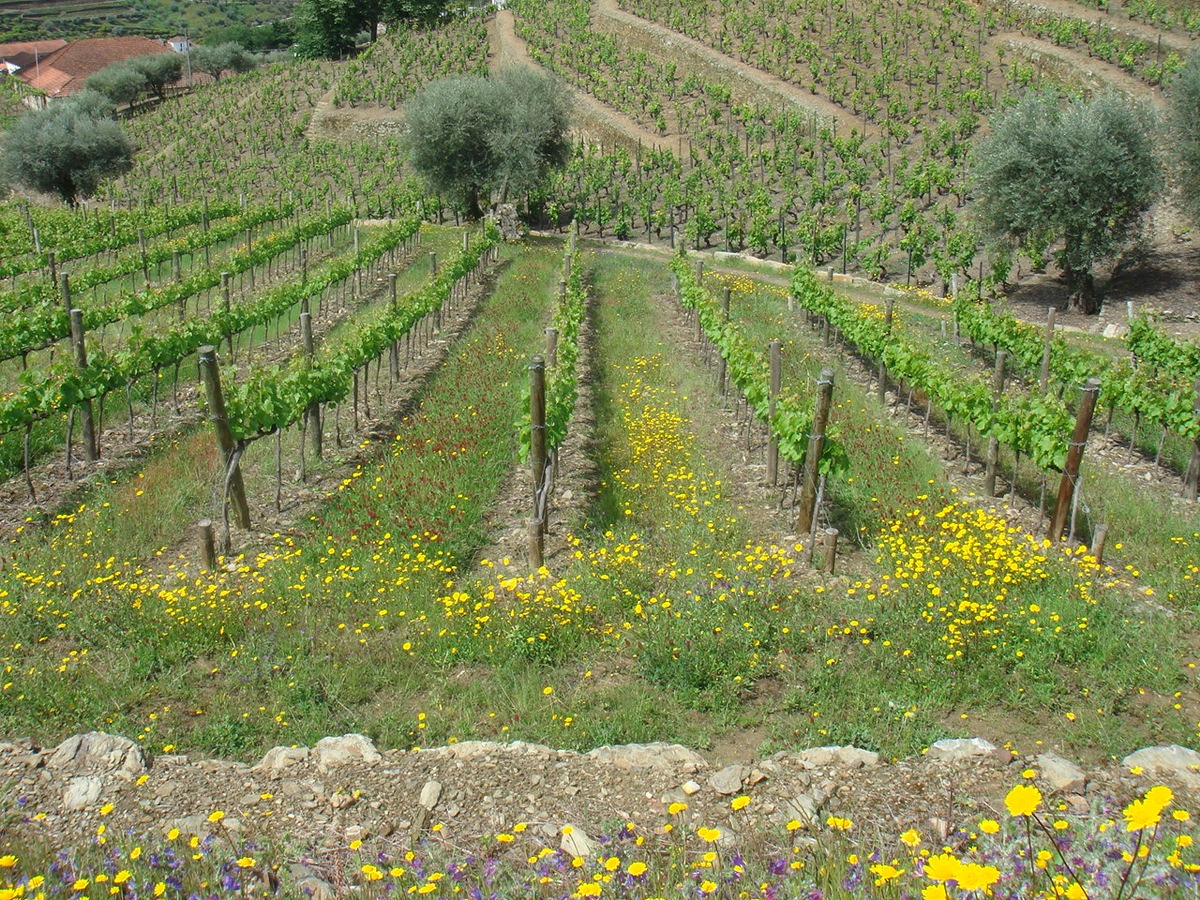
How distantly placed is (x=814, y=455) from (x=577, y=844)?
586 cm

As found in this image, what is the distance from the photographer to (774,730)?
6582mm

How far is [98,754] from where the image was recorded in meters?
5.96

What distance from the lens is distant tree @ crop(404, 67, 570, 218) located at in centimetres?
3597

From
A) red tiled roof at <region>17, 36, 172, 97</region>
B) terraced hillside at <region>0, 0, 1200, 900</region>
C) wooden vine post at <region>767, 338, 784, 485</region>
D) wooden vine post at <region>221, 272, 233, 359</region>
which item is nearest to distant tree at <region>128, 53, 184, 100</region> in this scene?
red tiled roof at <region>17, 36, 172, 97</region>

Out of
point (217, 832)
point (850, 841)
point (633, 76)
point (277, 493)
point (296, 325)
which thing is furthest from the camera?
point (633, 76)

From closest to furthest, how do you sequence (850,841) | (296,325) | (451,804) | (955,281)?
(850,841) < (451,804) < (296,325) < (955,281)

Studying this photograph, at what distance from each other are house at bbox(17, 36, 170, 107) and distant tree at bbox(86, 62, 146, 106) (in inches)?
285

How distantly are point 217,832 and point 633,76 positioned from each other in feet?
163

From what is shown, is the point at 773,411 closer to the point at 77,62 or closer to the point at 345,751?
the point at 345,751

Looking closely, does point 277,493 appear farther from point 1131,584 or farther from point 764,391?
point 1131,584

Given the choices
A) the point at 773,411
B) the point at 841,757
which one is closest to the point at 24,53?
the point at 773,411

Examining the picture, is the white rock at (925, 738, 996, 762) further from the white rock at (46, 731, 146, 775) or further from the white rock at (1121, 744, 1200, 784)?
the white rock at (46, 731, 146, 775)

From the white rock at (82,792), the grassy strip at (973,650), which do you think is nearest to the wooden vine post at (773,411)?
the grassy strip at (973,650)

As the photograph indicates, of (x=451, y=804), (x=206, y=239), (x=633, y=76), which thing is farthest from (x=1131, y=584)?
(x=633, y=76)
